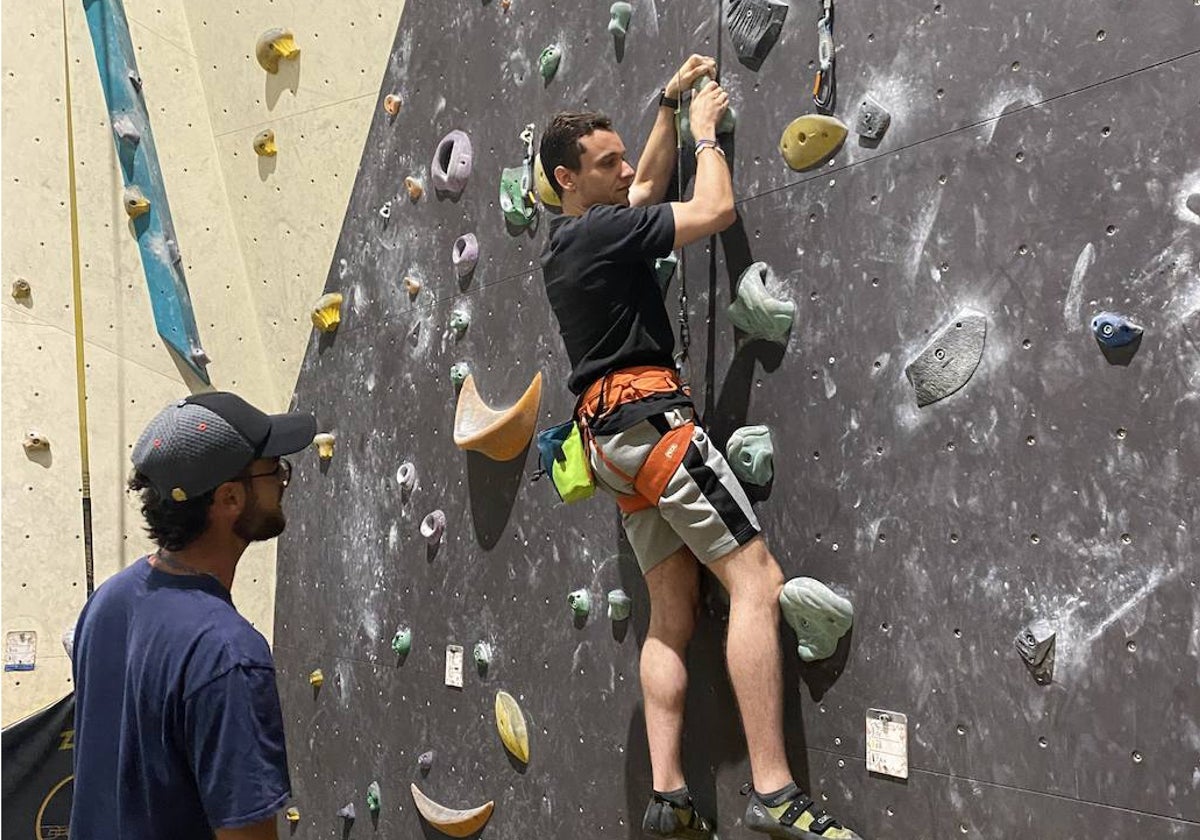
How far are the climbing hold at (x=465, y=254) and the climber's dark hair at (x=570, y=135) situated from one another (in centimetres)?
86

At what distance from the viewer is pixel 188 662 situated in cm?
134

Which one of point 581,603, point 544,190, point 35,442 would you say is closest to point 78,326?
point 35,442

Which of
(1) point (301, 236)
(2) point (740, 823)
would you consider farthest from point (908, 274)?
(1) point (301, 236)

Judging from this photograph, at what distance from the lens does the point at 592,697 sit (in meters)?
2.52

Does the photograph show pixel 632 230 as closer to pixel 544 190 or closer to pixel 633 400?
pixel 633 400

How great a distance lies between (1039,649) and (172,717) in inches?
47.7

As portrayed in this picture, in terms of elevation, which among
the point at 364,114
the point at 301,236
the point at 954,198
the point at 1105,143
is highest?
the point at 1105,143

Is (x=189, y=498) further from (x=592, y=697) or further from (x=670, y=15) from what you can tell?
(x=670, y=15)

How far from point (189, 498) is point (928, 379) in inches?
45.5

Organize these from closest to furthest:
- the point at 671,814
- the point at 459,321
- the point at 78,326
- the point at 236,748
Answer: the point at 236,748 < the point at 671,814 < the point at 459,321 < the point at 78,326

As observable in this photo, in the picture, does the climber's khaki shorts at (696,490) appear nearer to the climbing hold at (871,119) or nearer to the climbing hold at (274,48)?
the climbing hold at (871,119)

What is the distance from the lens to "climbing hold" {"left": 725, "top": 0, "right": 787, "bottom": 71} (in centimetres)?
213

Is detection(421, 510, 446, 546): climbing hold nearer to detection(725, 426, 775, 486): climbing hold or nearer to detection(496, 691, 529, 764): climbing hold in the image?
detection(496, 691, 529, 764): climbing hold

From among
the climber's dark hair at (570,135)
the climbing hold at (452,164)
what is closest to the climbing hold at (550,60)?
the climbing hold at (452,164)
